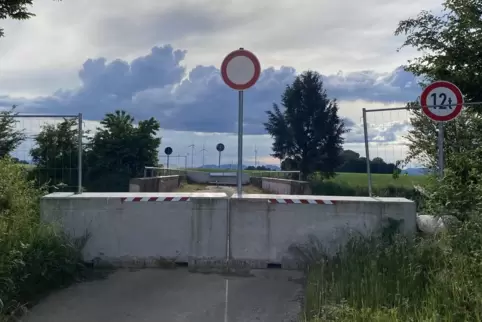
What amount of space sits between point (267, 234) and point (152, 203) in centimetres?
176

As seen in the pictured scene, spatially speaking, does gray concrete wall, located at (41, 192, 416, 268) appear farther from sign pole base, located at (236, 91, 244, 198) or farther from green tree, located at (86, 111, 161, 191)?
green tree, located at (86, 111, 161, 191)

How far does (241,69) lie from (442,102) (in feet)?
10.8

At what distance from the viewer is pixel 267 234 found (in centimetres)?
765

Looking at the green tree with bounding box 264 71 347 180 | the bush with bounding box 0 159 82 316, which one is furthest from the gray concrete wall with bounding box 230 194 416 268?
the green tree with bounding box 264 71 347 180

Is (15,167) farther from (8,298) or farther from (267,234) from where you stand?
(267,234)

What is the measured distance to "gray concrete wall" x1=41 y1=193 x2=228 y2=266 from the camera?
766cm

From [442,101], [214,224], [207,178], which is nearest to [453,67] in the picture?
[442,101]

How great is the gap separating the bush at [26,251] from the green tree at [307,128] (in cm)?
5141

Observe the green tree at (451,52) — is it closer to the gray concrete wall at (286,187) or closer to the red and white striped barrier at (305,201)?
the red and white striped barrier at (305,201)

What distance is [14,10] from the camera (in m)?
9.46

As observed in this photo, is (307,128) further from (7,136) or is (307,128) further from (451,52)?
(7,136)

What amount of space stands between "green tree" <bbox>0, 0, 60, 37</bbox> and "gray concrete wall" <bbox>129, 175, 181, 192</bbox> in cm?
1109

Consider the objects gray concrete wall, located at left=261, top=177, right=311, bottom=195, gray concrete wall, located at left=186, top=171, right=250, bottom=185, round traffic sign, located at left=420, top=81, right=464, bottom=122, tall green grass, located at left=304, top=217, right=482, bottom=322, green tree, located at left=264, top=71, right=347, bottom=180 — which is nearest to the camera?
tall green grass, located at left=304, top=217, right=482, bottom=322

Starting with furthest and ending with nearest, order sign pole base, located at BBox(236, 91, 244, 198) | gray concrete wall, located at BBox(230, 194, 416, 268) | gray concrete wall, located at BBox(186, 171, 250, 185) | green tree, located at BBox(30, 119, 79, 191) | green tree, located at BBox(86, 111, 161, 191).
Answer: gray concrete wall, located at BBox(186, 171, 250, 185) < green tree, located at BBox(86, 111, 161, 191) < green tree, located at BBox(30, 119, 79, 191) < sign pole base, located at BBox(236, 91, 244, 198) < gray concrete wall, located at BBox(230, 194, 416, 268)
